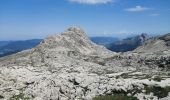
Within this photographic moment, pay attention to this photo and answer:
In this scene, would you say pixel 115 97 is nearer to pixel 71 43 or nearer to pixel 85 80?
pixel 85 80

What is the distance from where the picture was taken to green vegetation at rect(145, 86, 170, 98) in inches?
2850

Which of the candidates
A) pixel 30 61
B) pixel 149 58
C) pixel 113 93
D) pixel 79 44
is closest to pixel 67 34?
pixel 79 44

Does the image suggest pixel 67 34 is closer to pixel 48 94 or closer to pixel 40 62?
pixel 40 62

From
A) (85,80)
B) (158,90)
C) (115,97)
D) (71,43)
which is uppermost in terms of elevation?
(71,43)

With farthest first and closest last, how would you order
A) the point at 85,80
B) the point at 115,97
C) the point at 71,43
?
the point at 71,43 → the point at 85,80 → the point at 115,97

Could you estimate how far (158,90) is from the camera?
250 ft

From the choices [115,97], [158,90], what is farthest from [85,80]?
[158,90]

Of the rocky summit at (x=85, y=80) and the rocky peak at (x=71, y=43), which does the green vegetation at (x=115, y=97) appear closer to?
the rocky summit at (x=85, y=80)

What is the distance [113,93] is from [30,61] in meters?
64.8

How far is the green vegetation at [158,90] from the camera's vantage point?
72.4 meters

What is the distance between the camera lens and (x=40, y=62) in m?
132

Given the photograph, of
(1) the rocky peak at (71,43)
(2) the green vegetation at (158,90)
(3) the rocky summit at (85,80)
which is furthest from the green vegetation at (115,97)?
(1) the rocky peak at (71,43)

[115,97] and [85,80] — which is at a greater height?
[85,80]

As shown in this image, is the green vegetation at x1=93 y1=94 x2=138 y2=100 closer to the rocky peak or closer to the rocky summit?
the rocky summit
